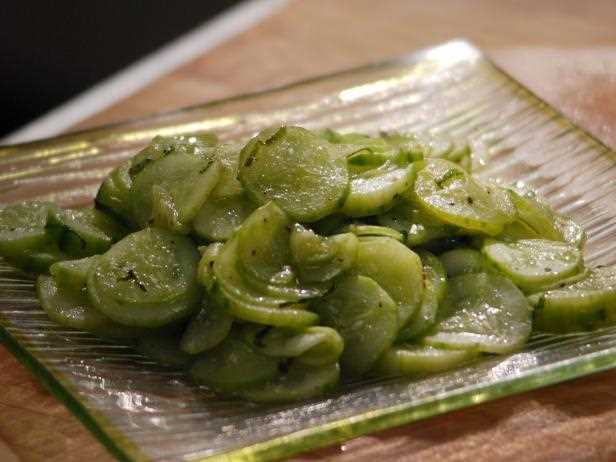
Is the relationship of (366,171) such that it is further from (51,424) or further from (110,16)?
(110,16)

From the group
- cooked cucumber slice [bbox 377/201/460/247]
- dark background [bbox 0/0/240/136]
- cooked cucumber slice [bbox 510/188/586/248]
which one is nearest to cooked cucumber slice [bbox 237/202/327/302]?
cooked cucumber slice [bbox 377/201/460/247]

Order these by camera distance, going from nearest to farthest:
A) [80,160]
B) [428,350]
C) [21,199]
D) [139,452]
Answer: [139,452] → [428,350] → [21,199] → [80,160]

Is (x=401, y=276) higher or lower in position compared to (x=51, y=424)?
higher

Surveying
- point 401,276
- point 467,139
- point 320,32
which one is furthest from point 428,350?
point 320,32

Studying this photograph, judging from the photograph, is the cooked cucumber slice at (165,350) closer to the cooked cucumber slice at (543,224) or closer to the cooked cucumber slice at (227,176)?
the cooked cucumber slice at (227,176)

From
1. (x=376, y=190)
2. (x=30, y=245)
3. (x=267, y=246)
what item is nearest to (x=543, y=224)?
(x=376, y=190)

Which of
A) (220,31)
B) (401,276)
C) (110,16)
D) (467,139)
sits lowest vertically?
(110,16)

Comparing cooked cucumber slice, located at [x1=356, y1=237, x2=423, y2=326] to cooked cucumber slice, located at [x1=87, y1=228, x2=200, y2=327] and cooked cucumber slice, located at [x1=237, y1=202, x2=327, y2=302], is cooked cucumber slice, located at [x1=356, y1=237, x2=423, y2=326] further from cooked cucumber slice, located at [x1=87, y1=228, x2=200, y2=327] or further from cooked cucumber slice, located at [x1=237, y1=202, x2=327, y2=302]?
cooked cucumber slice, located at [x1=87, y1=228, x2=200, y2=327]

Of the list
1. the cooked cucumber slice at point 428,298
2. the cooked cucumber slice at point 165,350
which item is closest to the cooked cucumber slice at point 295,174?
the cooked cucumber slice at point 428,298

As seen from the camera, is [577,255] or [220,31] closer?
[577,255]
